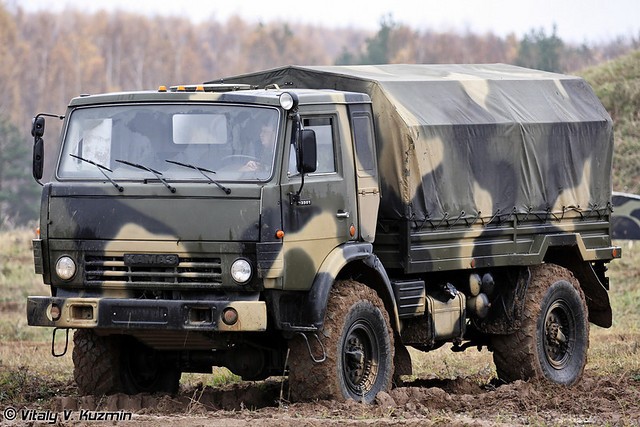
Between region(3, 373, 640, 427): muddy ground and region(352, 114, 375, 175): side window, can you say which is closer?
region(3, 373, 640, 427): muddy ground

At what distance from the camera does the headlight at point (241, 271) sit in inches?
379

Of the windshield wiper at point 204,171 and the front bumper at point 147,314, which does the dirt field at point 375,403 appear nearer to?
the front bumper at point 147,314

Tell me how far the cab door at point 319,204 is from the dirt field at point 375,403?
41.7 inches

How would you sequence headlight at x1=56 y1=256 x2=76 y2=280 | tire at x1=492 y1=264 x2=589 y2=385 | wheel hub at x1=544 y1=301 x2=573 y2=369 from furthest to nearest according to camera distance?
wheel hub at x1=544 y1=301 x2=573 y2=369 < tire at x1=492 y1=264 x2=589 y2=385 < headlight at x1=56 y1=256 x2=76 y2=280

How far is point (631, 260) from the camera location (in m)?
24.5

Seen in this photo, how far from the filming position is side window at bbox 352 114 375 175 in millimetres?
10727

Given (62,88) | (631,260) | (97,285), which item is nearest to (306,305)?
(97,285)

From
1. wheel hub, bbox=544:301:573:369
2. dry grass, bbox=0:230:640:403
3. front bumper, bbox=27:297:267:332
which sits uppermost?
front bumper, bbox=27:297:267:332

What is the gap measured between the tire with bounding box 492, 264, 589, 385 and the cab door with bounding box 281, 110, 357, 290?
2.77 m

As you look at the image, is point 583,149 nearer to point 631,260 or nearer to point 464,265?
point 464,265

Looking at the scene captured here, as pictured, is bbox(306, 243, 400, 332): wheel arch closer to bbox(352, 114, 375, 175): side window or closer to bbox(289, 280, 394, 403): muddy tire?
bbox(289, 280, 394, 403): muddy tire

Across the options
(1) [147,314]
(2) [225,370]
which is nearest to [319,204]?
(1) [147,314]

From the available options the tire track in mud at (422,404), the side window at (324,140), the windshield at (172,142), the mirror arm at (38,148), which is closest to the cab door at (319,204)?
the side window at (324,140)

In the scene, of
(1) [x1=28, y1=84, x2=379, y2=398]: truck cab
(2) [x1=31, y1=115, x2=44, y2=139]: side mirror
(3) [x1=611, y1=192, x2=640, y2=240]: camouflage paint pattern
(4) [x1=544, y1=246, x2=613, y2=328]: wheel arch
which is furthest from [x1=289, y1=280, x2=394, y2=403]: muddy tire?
(3) [x1=611, y1=192, x2=640, y2=240]: camouflage paint pattern
